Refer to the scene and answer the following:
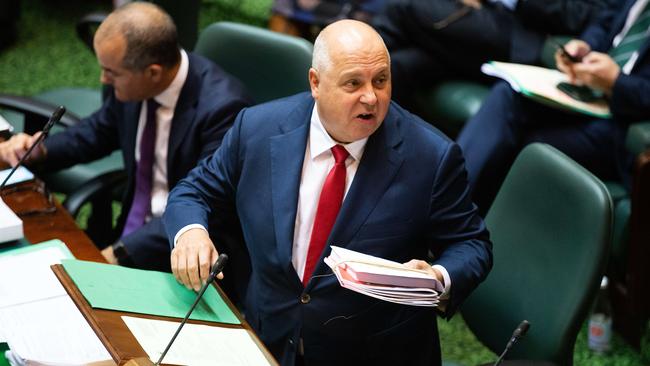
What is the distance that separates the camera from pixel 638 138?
2.98 m

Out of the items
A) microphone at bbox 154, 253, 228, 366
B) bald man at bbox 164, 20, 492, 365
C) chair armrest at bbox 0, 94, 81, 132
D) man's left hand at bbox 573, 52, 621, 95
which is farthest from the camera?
man's left hand at bbox 573, 52, 621, 95

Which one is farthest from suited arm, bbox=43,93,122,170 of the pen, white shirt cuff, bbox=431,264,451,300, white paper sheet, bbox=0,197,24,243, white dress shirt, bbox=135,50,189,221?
the pen

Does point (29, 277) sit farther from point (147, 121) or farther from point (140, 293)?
point (147, 121)

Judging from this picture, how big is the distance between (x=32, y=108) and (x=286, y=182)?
50.4 inches

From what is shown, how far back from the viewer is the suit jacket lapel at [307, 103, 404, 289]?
200cm

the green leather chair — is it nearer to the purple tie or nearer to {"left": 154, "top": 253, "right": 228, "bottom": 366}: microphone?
the purple tie

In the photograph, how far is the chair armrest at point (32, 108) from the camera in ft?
9.88

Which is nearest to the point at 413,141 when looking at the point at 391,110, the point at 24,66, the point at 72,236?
the point at 391,110

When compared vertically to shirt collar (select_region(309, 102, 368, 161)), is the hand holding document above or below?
below

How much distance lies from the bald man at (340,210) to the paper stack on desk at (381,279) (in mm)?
152

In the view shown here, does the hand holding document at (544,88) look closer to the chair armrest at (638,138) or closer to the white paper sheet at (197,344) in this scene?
the chair armrest at (638,138)

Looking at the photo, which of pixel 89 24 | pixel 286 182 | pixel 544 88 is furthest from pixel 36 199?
pixel 544 88

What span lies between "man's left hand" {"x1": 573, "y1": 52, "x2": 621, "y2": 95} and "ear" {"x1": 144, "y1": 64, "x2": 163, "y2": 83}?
1354 mm

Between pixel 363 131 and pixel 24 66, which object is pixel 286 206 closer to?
pixel 363 131
